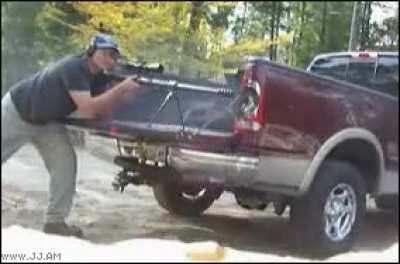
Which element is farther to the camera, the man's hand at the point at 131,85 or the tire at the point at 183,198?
the tire at the point at 183,198

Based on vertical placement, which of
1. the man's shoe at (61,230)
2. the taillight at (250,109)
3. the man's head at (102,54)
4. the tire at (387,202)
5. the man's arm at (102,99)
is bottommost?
the man's shoe at (61,230)

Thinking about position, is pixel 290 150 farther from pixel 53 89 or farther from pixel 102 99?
pixel 53 89

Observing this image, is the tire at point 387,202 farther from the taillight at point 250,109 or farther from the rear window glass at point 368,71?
the taillight at point 250,109

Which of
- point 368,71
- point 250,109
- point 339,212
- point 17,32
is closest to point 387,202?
point 339,212

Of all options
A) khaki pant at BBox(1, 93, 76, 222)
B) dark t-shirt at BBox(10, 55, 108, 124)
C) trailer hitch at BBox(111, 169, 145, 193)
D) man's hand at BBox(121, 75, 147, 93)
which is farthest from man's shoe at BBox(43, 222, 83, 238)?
man's hand at BBox(121, 75, 147, 93)

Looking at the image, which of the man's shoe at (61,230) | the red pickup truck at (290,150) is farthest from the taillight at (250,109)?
the man's shoe at (61,230)

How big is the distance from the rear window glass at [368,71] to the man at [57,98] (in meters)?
0.68

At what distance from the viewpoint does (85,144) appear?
7.79 feet

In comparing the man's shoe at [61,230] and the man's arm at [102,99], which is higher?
the man's arm at [102,99]

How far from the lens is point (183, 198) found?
2.77 metres

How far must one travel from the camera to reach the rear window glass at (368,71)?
8.45ft

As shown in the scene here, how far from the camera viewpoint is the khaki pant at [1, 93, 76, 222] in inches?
87.0

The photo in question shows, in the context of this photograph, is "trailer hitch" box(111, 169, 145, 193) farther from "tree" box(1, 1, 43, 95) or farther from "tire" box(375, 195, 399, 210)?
"tire" box(375, 195, 399, 210)

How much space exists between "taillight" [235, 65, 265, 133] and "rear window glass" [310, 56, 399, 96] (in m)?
0.23
